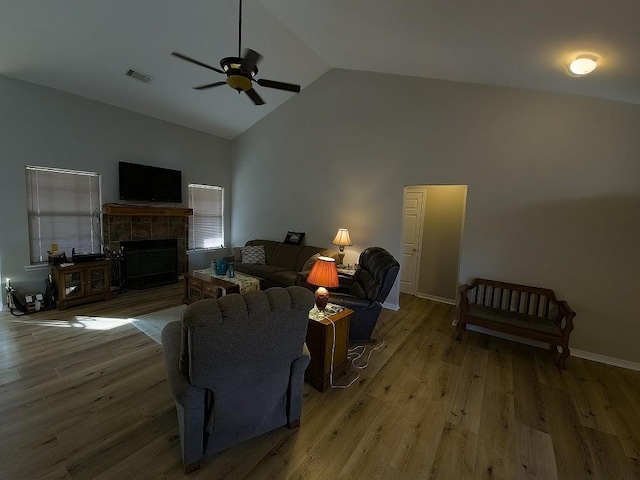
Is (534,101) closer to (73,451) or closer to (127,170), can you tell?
(73,451)

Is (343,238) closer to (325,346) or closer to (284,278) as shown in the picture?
(284,278)

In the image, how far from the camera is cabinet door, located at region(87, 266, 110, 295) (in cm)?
429

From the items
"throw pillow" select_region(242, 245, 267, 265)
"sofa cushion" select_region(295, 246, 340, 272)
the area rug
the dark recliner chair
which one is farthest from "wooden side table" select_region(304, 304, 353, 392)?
"throw pillow" select_region(242, 245, 267, 265)

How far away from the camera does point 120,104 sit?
15.7 ft

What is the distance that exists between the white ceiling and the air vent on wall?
0.09 metres

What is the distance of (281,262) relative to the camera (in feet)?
18.3

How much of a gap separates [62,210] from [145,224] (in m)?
1.20

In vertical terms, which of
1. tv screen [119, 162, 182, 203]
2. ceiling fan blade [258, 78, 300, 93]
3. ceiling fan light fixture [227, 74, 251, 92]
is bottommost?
tv screen [119, 162, 182, 203]

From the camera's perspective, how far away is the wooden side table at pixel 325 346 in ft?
7.77

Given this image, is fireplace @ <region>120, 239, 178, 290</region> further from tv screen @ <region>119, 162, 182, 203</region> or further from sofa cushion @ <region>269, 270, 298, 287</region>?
sofa cushion @ <region>269, 270, 298, 287</region>

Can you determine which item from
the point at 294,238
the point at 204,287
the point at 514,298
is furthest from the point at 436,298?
the point at 204,287

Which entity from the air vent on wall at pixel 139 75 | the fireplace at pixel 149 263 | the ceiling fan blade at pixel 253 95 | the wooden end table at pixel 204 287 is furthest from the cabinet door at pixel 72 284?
the ceiling fan blade at pixel 253 95

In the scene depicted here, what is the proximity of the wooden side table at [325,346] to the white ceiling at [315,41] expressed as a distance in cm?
275

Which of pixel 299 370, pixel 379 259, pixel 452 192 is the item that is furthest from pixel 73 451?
pixel 452 192
